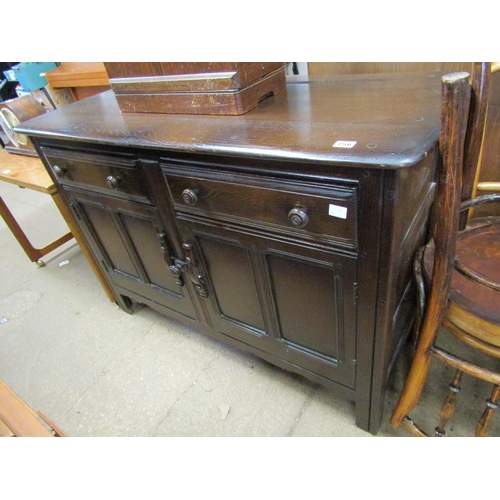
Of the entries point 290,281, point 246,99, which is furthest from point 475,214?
point 246,99

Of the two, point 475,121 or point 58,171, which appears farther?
point 58,171

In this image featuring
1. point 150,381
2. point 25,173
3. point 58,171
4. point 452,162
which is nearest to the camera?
point 452,162

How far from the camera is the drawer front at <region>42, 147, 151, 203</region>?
2.99ft

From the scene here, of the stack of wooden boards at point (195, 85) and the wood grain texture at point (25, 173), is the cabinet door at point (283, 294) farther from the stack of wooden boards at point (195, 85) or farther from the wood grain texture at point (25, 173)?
the wood grain texture at point (25, 173)

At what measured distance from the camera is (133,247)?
120 cm

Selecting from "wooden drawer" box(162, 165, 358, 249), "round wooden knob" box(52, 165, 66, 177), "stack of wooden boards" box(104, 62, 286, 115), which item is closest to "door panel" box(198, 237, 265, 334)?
"wooden drawer" box(162, 165, 358, 249)

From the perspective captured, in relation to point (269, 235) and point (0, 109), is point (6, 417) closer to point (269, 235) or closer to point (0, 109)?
point (269, 235)

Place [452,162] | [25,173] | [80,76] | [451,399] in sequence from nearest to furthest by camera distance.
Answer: [452,162], [451,399], [25,173], [80,76]

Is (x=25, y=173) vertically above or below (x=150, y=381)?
above

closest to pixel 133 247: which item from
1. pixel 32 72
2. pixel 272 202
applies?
pixel 272 202

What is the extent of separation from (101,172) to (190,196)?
1.18 ft

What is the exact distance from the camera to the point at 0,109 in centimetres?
163

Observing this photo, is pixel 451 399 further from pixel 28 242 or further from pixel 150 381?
pixel 28 242

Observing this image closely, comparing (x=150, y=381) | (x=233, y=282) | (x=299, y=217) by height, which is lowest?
(x=150, y=381)
